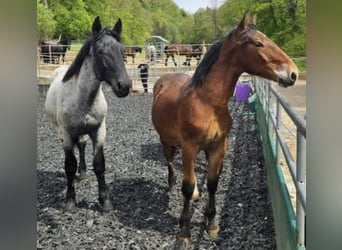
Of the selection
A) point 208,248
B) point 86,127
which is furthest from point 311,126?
point 86,127

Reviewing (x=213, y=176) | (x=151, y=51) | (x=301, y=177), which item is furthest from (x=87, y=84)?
(x=151, y=51)

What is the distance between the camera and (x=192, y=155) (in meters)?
1.63

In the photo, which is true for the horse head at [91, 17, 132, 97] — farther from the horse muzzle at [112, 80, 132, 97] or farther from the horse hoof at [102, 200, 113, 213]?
the horse hoof at [102, 200, 113, 213]

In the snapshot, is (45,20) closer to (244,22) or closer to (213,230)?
(244,22)

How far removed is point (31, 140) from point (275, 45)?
2.86 feet

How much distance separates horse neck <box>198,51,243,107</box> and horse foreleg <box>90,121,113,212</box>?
61cm

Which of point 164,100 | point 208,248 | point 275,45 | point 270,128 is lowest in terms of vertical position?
point 208,248

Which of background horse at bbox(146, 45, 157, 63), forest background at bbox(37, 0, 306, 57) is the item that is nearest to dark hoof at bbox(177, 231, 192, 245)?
forest background at bbox(37, 0, 306, 57)

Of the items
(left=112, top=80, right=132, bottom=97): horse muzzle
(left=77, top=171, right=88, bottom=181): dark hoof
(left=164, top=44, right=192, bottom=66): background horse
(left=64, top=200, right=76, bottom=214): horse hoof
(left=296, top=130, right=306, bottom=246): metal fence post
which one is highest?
(left=164, top=44, right=192, bottom=66): background horse

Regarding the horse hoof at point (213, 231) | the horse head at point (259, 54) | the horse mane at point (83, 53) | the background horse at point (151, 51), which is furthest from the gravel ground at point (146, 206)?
the background horse at point (151, 51)

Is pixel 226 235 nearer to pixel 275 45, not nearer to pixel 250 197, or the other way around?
pixel 250 197

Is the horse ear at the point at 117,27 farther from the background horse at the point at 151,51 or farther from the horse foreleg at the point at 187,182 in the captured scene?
the background horse at the point at 151,51

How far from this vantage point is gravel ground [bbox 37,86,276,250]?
1.74 metres

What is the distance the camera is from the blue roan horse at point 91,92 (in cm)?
175
